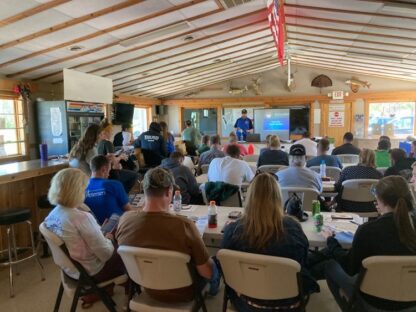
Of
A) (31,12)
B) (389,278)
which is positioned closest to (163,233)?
(389,278)

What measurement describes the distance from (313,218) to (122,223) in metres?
1.50

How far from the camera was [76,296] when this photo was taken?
2.28 m

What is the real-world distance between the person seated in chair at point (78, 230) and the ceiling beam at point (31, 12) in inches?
99.5

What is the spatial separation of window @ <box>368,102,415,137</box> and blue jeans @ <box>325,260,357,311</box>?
10.4 meters

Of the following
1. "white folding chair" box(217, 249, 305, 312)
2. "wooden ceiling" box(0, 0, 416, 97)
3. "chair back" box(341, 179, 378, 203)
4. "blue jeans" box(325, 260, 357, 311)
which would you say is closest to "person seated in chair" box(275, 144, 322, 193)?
"chair back" box(341, 179, 378, 203)

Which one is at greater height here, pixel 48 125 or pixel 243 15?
pixel 243 15

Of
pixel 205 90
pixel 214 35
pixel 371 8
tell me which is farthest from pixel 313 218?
pixel 205 90

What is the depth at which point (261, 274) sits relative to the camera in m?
1.70

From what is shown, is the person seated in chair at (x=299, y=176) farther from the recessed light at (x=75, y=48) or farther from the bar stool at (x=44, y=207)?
the recessed light at (x=75, y=48)

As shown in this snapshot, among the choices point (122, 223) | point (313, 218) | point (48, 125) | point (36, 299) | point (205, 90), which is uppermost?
point (205, 90)

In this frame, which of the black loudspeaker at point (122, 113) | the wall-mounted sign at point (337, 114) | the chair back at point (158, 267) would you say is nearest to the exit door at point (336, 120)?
the wall-mounted sign at point (337, 114)

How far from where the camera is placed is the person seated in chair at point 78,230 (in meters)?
2.24

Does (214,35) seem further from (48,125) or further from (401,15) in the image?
(48,125)

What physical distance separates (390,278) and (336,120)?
10480mm
